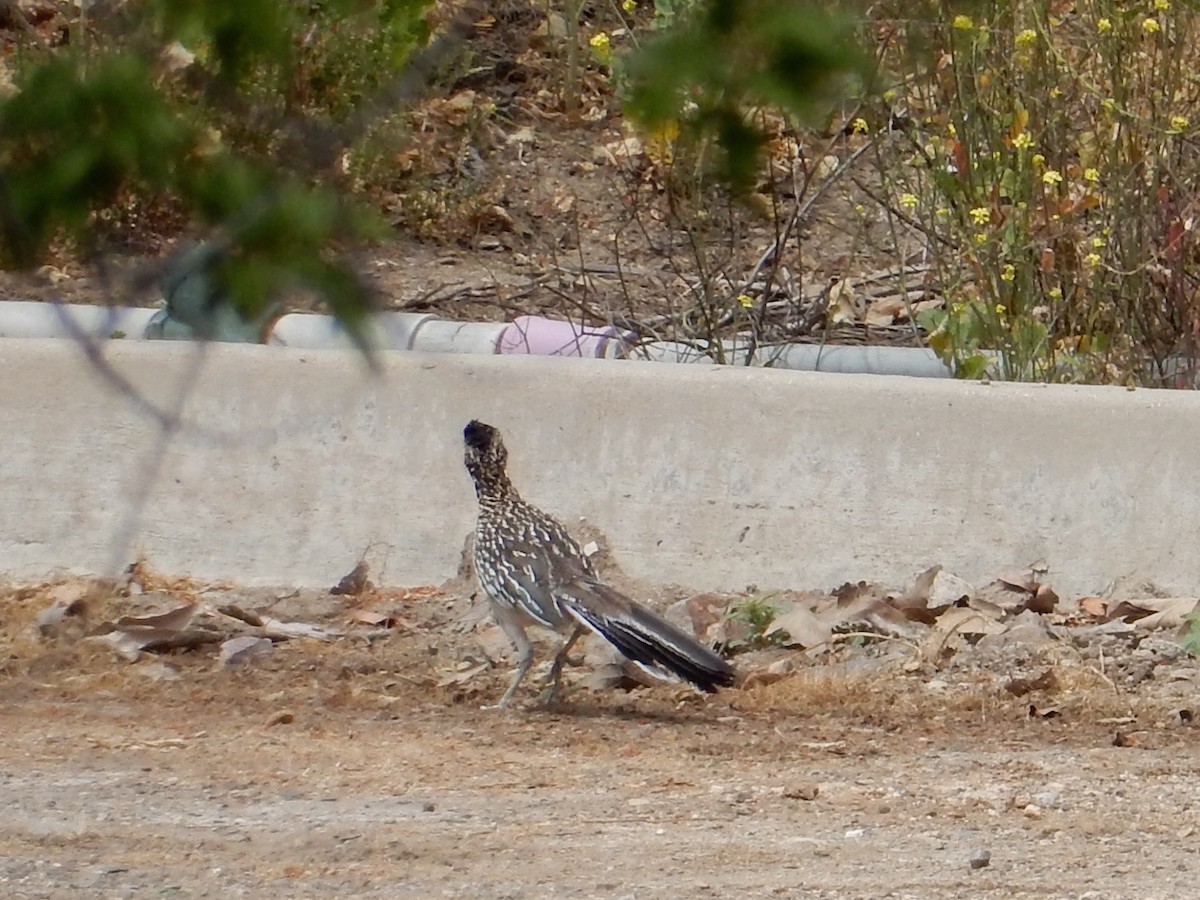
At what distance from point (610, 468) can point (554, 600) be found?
163 cm

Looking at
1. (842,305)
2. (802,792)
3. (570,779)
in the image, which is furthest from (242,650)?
(842,305)

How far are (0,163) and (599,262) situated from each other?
32.0 feet

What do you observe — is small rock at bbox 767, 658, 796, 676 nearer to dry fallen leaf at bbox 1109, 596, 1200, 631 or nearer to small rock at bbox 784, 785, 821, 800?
dry fallen leaf at bbox 1109, 596, 1200, 631

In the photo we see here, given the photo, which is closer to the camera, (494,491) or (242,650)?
(494,491)

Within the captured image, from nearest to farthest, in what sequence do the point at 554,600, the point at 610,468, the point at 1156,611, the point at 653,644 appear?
1. the point at 653,644
2. the point at 554,600
3. the point at 1156,611
4. the point at 610,468

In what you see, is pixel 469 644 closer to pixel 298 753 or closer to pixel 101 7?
pixel 298 753

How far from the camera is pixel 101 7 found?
288 cm

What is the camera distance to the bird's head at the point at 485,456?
7109 millimetres

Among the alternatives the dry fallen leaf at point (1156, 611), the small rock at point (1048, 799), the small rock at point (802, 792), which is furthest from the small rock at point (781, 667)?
the small rock at point (1048, 799)

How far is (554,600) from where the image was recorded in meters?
6.42

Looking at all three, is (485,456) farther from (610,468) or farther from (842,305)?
(842,305)

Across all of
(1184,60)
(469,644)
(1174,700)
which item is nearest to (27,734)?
(469,644)

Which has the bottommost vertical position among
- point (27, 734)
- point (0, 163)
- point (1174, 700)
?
point (27, 734)

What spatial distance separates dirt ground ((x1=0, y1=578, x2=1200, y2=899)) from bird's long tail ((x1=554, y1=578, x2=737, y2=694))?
6.4 inches
